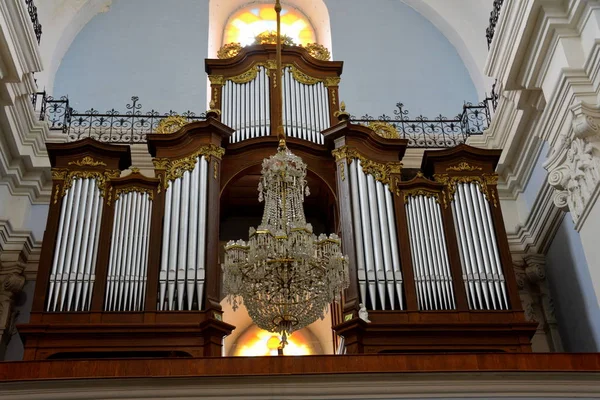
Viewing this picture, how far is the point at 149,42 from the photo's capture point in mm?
12719

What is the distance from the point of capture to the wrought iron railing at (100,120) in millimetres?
11203

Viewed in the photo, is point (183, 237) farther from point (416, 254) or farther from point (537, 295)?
point (537, 295)

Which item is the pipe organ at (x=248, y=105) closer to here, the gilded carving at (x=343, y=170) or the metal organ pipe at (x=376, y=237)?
the gilded carving at (x=343, y=170)

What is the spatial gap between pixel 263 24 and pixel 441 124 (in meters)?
3.23

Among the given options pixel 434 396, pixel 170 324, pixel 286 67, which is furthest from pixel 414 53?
pixel 434 396

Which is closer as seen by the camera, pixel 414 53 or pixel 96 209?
pixel 96 209

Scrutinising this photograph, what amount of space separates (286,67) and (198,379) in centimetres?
527

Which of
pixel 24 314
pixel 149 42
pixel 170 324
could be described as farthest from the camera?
pixel 149 42

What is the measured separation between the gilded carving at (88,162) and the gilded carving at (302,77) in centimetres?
261

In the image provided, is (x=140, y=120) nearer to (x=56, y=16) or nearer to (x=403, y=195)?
(x=56, y=16)

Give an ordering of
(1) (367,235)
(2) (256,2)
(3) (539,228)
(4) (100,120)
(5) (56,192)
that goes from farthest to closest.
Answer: (2) (256,2)
(4) (100,120)
(3) (539,228)
(5) (56,192)
(1) (367,235)

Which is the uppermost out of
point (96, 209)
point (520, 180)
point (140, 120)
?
point (140, 120)

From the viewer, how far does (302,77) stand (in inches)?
420

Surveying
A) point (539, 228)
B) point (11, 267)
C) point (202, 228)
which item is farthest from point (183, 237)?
point (539, 228)
